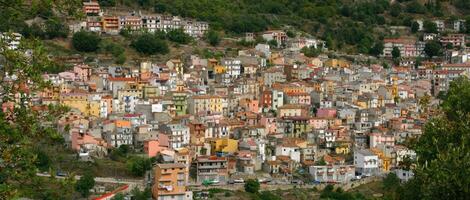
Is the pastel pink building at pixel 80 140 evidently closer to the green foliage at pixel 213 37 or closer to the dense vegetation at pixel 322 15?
the green foliage at pixel 213 37

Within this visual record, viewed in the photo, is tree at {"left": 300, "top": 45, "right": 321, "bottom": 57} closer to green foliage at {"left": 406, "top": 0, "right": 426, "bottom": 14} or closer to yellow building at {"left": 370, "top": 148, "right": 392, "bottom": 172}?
green foliage at {"left": 406, "top": 0, "right": 426, "bottom": 14}

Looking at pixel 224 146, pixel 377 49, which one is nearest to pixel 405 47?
pixel 377 49

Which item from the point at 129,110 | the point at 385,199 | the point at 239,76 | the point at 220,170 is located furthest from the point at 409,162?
the point at 239,76

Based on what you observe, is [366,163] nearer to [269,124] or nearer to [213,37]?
[269,124]

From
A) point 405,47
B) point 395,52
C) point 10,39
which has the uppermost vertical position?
point 10,39

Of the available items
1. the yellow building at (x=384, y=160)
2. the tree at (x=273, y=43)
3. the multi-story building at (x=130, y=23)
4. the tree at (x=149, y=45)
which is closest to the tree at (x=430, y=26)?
the tree at (x=273, y=43)

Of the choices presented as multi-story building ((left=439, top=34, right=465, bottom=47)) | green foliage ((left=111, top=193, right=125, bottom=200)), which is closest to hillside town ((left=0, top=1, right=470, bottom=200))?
green foliage ((left=111, top=193, right=125, bottom=200))
